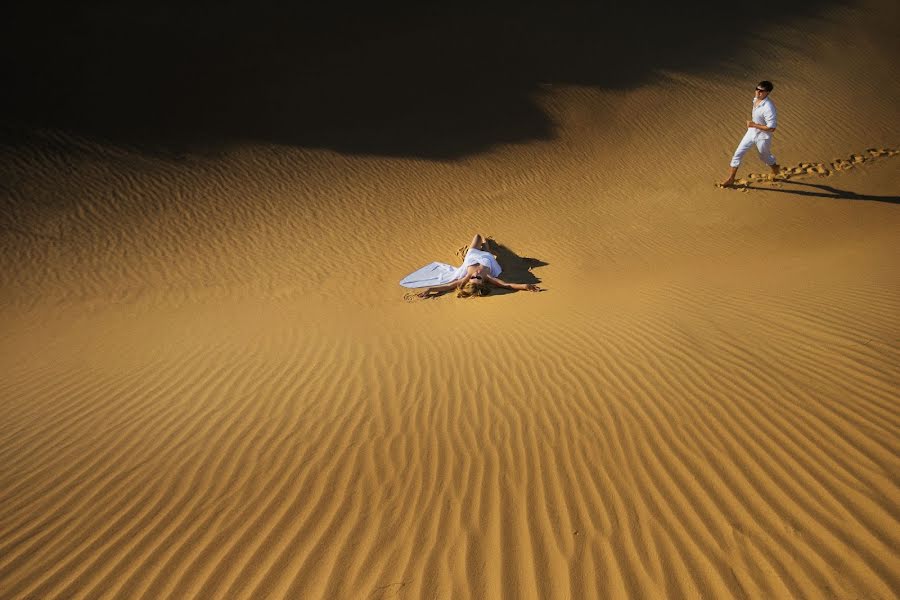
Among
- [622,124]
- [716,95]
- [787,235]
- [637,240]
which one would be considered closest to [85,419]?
[637,240]

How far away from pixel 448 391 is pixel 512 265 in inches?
180

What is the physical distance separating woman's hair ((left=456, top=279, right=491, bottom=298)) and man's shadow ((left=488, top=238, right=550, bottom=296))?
0.18m

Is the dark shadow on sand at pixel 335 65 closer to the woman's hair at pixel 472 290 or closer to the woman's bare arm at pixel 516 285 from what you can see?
the woman's bare arm at pixel 516 285

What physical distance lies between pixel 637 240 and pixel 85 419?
8895mm

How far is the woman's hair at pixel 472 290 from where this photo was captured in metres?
7.41

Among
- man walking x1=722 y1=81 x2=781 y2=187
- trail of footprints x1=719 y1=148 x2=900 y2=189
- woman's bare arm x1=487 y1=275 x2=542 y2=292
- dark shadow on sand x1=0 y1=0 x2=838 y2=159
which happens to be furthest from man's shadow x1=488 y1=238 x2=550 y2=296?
trail of footprints x1=719 y1=148 x2=900 y2=189

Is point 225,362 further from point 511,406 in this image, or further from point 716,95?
point 716,95

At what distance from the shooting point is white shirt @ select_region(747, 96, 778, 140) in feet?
28.0

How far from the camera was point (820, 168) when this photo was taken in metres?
10.9

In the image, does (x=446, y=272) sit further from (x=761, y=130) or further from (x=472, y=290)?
(x=761, y=130)

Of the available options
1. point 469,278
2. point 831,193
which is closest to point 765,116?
point 831,193

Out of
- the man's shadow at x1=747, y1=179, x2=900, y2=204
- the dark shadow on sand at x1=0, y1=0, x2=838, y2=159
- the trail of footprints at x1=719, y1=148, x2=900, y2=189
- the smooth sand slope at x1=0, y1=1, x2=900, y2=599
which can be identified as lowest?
the smooth sand slope at x1=0, y1=1, x2=900, y2=599

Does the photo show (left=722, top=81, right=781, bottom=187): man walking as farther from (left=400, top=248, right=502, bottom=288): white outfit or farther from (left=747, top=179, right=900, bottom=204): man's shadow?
(left=400, top=248, right=502, bottom=288): white outfit

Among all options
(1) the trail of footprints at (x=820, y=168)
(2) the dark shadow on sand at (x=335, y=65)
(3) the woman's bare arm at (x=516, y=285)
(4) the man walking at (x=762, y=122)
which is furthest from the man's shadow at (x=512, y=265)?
(1) the trail of footprints at (x=820, y=168)
